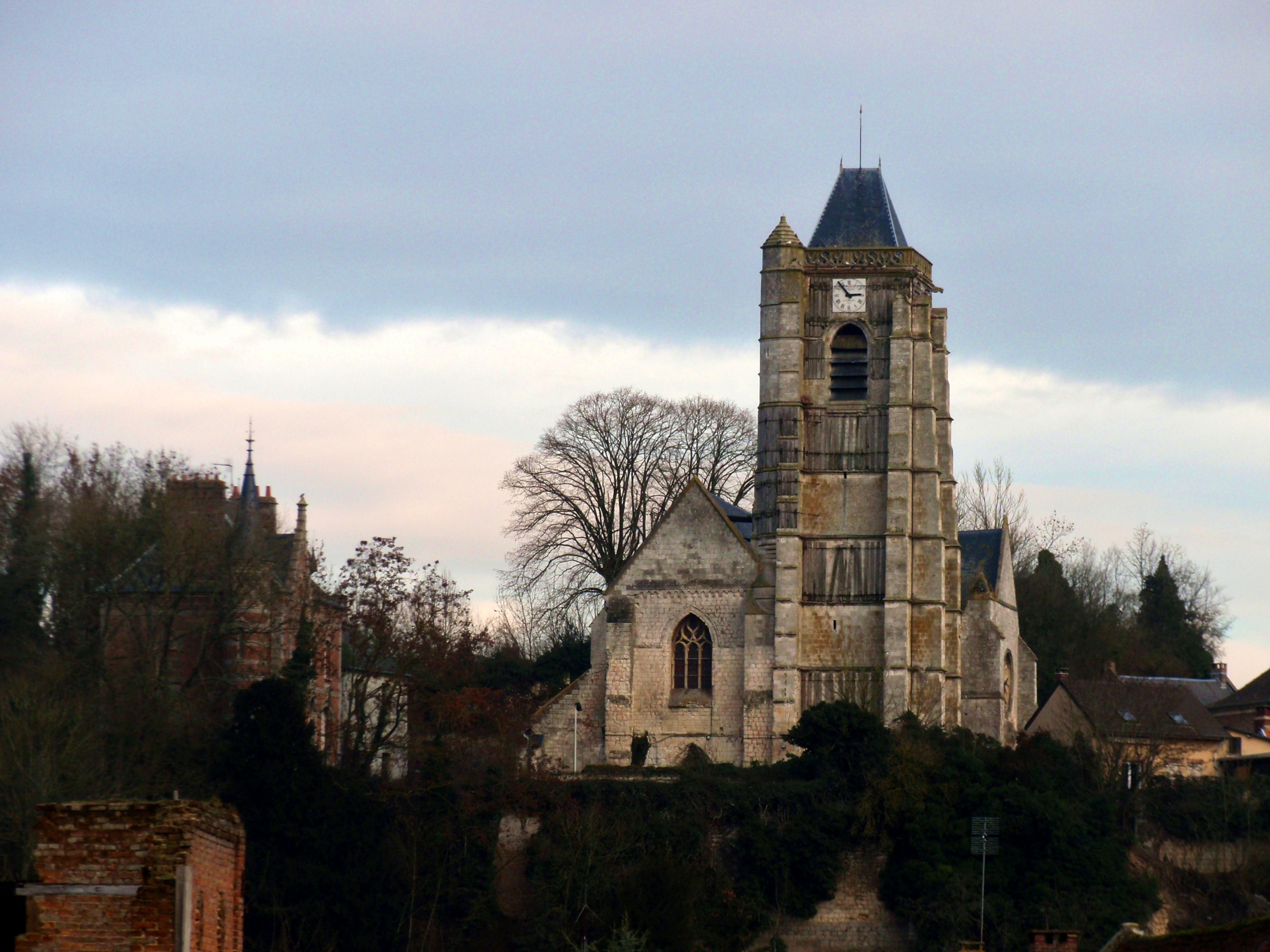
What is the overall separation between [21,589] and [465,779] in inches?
340

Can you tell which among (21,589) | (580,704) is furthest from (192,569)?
(580,704)

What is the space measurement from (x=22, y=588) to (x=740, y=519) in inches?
704

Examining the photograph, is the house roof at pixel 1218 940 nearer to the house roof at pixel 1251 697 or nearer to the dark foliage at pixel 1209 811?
the dark foliage at pixel 1209 811

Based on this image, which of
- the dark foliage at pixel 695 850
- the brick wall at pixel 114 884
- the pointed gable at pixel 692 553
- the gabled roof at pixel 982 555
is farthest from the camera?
the gabled roof at pixel 982 555

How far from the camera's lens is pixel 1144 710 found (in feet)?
158

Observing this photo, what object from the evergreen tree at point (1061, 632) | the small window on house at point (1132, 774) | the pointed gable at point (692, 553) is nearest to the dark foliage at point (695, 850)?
the pointed gable at point (692, 553)

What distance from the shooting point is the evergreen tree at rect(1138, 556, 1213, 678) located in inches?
2496

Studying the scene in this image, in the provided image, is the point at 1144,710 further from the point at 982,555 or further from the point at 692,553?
the point at 692,553

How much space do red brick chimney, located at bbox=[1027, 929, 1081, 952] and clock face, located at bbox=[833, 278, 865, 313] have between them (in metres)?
24.7

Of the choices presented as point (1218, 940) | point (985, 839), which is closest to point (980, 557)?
point (985, 839)

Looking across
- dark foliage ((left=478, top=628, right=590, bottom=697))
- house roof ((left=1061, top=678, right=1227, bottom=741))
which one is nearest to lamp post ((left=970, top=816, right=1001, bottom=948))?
house roof ((left=1061, top=678, right=1227, bottom=741))

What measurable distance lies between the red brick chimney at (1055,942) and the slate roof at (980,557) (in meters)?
24.8

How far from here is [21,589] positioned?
3650 centimetres

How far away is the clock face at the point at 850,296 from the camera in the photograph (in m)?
45.7
